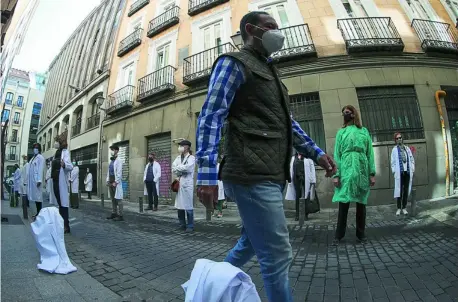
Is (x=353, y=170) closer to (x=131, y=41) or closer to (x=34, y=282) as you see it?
(x=131, y=41)

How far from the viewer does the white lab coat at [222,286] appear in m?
0.65

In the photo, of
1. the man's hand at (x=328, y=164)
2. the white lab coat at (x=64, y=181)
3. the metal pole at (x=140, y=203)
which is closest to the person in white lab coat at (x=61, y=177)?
the white lab coat at (x=64, y=181)

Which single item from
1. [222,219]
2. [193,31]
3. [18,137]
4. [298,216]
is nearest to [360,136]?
[298,216]

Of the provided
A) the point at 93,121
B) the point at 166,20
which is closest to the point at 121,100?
the point at 93,121

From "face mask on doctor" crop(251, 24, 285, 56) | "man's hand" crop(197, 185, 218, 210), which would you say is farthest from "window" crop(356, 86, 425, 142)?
"man's hand" crop(197, 185, 218, 210)

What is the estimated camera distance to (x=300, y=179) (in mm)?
1187

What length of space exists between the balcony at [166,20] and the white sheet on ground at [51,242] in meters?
0.98

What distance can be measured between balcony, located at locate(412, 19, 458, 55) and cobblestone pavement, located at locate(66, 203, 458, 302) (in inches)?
31.7

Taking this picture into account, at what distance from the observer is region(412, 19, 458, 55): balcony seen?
1.13 meters

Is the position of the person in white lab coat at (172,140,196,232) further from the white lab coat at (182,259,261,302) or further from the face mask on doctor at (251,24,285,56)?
the face mask on doctor at (251,24,285,56)

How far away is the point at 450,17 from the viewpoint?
3.75 ft

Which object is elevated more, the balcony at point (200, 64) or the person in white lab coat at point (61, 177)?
the balcony at point (200, 64)

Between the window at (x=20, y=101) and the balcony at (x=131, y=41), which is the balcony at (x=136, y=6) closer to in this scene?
the balcony at (x=131, y=41)

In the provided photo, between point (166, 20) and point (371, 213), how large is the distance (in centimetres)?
131
